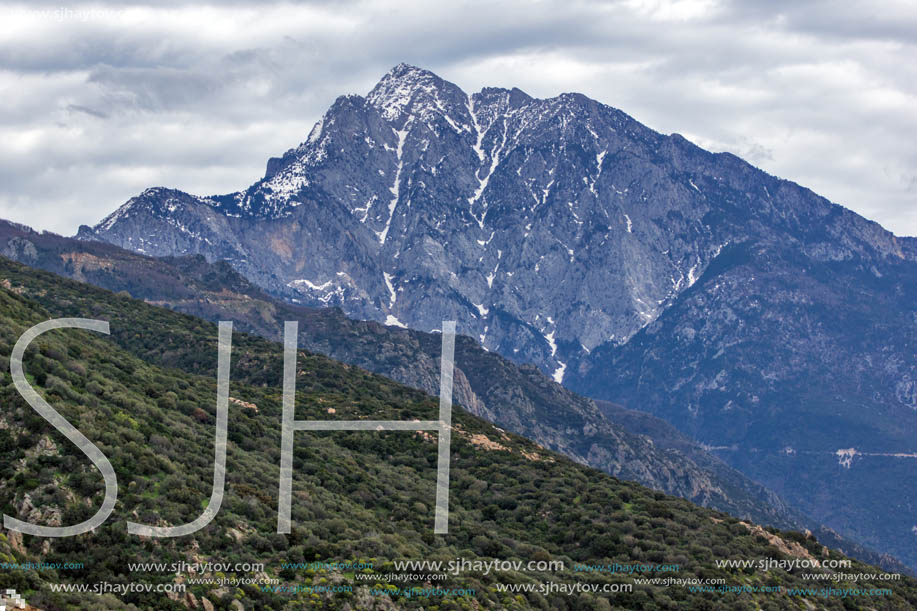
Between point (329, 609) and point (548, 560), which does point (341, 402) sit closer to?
point (548, 560)

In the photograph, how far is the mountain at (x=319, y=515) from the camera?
146 feet

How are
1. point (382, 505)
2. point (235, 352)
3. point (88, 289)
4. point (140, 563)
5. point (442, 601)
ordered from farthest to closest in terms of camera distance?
point (88, 289) < point (235, 352) < point (382, 505) < point (442, 601) < point (140, 563)

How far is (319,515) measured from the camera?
59.2m

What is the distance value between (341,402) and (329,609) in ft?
182

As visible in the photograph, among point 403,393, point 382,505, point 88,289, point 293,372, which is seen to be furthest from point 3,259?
point 382,505

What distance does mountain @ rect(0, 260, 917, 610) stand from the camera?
44.6m

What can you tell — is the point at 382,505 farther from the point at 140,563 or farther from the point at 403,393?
the point at 403,393

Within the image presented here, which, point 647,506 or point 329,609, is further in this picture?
point 647,506

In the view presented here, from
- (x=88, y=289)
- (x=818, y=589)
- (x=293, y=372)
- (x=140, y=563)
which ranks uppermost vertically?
(x=88, y=289)

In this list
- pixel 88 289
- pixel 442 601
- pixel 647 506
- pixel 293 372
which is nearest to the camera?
pixel 442 601

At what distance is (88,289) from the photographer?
12781 cm

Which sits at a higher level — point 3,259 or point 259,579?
point 3,259

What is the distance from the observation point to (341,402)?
332 ft

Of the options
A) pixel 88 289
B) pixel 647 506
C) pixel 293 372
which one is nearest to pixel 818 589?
pixel 647 506
